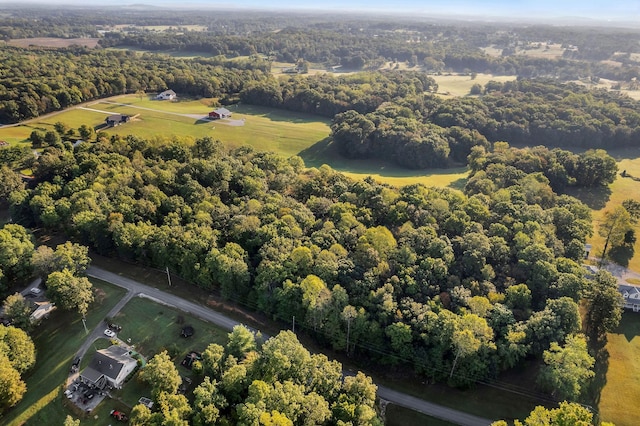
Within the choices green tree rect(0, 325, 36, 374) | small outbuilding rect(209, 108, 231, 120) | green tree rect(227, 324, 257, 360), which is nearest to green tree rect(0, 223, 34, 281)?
green tree rect(0, 325, 36, 374)

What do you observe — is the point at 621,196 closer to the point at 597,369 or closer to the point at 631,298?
the point at 631,298

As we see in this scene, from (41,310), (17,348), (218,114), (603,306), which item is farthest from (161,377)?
(218,114)

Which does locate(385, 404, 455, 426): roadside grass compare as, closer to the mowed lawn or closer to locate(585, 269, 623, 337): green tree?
locate(585, 269, 623, 337): green tree

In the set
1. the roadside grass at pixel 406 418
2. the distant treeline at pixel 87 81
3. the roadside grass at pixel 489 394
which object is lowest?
the roadside grass at pixel 406 418

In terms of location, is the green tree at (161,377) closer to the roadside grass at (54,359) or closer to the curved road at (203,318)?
the roadside grass at (54,359)

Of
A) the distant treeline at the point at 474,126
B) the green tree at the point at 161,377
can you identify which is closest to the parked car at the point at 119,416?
the green tree at the point at 161,377
